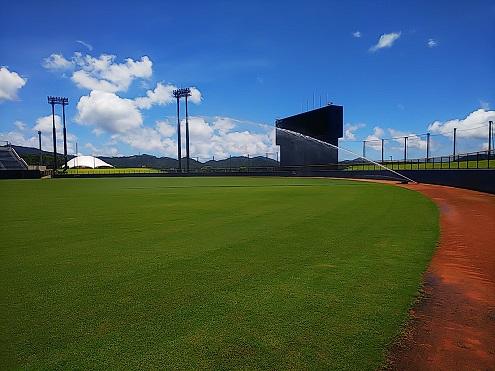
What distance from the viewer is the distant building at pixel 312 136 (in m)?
50.8

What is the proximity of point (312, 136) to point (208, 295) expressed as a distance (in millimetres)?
49807

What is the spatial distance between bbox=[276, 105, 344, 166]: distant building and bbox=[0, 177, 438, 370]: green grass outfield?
141ft

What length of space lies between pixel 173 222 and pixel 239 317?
23.6 feet

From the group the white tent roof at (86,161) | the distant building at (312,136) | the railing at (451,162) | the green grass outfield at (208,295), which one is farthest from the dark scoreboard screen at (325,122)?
the white tent roof at (86,161)

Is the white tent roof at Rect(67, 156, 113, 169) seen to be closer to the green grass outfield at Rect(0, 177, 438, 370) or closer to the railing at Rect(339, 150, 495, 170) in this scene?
the railing at Rect(339, 150, 495, 170)

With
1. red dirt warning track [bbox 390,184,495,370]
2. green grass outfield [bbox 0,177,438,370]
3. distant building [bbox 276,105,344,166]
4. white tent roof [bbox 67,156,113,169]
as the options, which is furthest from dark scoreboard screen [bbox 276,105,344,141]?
white tent roof [bbox 67,156,113,169]

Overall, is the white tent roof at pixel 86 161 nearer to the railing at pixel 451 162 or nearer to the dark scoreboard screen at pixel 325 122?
the dark scoreboard screen at pixel 325 122

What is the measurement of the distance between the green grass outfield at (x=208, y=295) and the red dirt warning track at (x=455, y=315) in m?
0.21

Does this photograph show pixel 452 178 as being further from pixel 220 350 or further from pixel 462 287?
pixel 220 350

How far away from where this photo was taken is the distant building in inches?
1999

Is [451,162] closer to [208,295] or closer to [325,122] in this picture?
[325,122]

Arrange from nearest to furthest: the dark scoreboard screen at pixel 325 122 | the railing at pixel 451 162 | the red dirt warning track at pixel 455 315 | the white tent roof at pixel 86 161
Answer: the red dirt warning track at pixel 455 315
the railing at pixel 451 162
the dark scoreboard screen at pixel 325 122
the white tent roof at pixel 86 161

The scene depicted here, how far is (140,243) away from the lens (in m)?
7.98

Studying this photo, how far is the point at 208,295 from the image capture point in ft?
15.5
